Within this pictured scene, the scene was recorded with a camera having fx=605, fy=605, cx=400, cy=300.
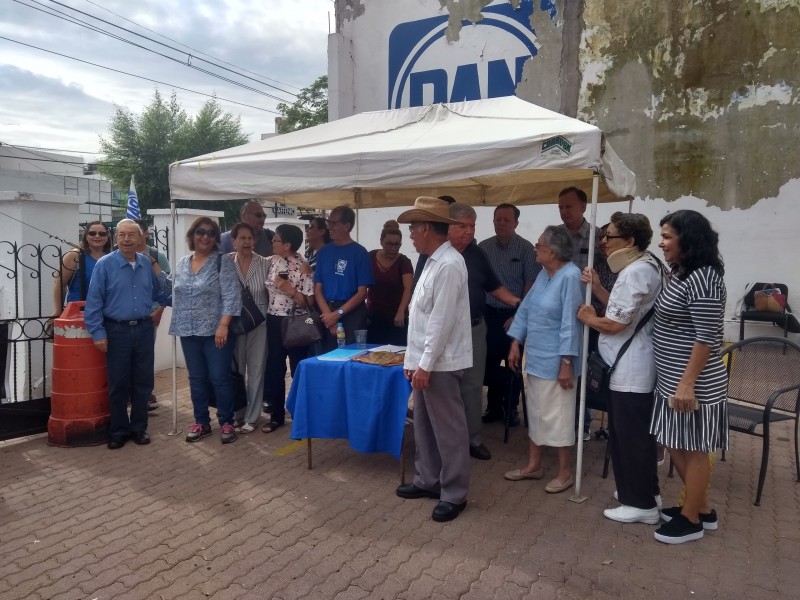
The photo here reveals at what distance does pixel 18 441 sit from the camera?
15.6ft

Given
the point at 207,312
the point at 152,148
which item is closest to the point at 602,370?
the point at 207,312

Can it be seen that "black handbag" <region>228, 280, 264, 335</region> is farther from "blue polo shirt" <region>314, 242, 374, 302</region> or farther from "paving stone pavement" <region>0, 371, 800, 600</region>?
"paving stone pavement" <region>0, 371, 800, 600</region>

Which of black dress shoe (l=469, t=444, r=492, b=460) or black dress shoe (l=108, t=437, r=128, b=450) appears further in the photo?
black dress shoe (l=108, t=437, r=128, b=450)

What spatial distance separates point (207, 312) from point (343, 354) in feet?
3.75

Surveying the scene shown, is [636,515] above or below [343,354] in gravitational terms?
below

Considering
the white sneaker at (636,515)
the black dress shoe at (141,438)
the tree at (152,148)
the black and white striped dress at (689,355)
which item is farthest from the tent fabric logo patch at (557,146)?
the tree at (152,148)

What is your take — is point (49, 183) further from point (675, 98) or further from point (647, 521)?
point (647, 521)

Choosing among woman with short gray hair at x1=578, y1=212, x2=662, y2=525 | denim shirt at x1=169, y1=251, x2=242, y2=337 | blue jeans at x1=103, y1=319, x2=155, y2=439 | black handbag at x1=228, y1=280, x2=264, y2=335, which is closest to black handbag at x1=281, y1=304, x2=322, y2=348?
black handbag at x1=228, y1=280, x2=264, y2=335

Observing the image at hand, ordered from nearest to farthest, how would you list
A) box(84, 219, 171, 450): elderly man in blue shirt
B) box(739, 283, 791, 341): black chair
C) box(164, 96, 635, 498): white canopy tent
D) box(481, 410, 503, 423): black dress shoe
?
1. box(164, 96, 635, 498): white canopy tent
2. box(84, 219, 171, 450): elderly man in blue shirt
3. box(481, 410, 503, 423): black dress shoe
4. box(739, 283, 791, 341): black chair

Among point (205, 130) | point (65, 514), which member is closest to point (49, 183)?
point (205, 130)

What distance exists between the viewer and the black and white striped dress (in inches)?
112

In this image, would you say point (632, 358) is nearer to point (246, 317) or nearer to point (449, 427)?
point (449, 427)

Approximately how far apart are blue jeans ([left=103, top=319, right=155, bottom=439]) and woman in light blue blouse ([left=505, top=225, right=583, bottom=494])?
114 inches

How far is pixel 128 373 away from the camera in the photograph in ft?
15.2
